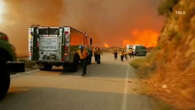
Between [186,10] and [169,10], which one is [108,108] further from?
[169,10]

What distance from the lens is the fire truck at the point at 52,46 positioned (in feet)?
60.9

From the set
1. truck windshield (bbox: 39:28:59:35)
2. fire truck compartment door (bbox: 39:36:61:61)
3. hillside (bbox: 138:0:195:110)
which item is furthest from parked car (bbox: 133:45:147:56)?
fire truck compartment door (bbox: 39:36:61:61)

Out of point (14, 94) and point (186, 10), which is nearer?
point (14, 94)

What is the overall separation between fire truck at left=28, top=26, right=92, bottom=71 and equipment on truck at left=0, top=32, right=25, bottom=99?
9.17 metres

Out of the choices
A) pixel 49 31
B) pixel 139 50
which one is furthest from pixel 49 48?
pixel 139 50

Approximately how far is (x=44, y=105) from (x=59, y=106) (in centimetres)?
40

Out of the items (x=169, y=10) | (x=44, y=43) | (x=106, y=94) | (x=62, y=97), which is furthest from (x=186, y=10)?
(x=62, y=97)

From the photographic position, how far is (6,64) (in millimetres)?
9086

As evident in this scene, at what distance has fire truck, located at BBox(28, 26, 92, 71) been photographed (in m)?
18.6

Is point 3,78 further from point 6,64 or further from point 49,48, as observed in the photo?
point 49,48

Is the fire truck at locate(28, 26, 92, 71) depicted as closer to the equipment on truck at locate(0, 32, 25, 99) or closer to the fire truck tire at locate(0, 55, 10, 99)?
the equipment on truck at locate(0, 32, 25, 99)

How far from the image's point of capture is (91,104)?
8.17 m

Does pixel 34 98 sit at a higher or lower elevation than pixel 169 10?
lower

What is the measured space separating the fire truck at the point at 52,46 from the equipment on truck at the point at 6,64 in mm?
9173
